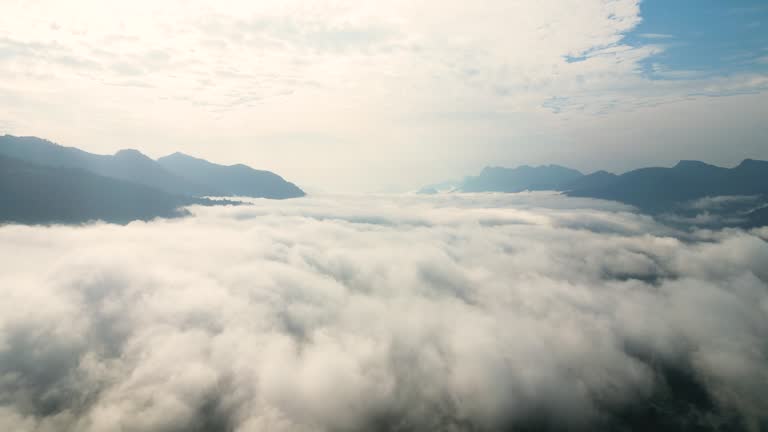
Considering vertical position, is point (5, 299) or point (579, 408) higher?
point (5, 299)

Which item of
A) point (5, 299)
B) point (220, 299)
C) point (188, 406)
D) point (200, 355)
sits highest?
point (5, 299)

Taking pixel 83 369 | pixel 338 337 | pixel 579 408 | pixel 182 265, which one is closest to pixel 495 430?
pixel 579 408

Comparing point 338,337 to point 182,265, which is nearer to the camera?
point 338,337

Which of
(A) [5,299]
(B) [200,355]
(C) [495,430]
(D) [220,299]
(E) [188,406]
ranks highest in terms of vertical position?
(A) [5,299]

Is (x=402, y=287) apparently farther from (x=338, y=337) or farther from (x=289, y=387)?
(x=289, y=387)

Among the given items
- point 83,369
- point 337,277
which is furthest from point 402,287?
point 83,369

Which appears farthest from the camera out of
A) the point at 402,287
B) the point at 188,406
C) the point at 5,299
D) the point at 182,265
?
the point at 402,287

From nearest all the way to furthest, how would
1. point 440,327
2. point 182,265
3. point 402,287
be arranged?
1. point 440,327
2. point 182,265
3. point 402,287

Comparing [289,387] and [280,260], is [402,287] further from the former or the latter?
[289,387]

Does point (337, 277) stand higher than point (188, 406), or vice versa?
point (337, 277)
